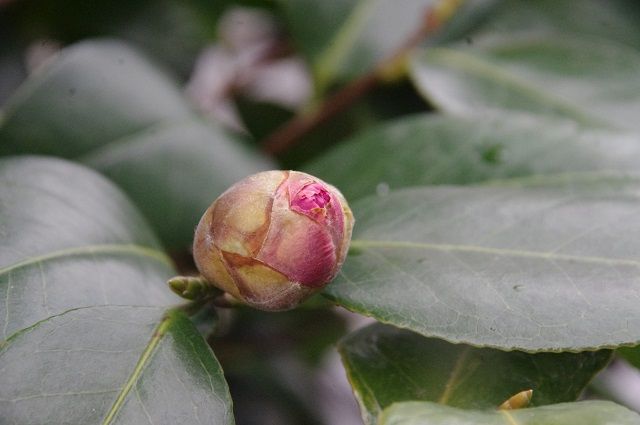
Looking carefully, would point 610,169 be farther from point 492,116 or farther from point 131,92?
point 131,92

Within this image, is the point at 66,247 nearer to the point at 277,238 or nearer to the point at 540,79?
the point at 277,238

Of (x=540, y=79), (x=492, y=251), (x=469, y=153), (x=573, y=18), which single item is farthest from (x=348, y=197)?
(x=573, y=18)

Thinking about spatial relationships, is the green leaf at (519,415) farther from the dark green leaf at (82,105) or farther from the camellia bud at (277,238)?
the dark green leaf at (82,105)

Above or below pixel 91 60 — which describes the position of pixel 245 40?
below

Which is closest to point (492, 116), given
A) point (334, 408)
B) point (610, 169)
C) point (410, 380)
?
point (610, 169)

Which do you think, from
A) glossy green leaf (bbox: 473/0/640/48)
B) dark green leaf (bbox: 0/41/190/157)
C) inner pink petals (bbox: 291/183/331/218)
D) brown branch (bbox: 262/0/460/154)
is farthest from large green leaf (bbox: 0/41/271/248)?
glossy green leaf (bbox: 473/0/640/48)
